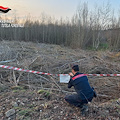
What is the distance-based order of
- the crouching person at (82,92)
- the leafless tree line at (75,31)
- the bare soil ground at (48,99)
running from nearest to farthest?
the bare soil ground at (48,99)
the crouching person at (82,92)
the leafless tree line at (75,31)

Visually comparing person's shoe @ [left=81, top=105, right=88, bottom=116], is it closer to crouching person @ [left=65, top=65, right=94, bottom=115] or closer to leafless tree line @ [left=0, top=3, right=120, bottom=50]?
crouching person @ [left=65, top=65, right=94, bottom=115]

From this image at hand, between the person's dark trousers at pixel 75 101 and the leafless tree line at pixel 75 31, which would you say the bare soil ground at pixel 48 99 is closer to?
the person's dark trousers at pixel 75 101

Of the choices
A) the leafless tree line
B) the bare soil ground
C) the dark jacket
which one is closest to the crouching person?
the dark jacket

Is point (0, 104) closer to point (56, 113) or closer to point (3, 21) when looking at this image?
point (56, 113)

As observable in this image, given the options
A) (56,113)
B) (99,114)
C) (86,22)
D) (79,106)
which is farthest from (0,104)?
(86,22)

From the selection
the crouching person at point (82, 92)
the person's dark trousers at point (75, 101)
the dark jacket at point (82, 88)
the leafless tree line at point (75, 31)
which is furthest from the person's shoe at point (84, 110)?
the leafless tree line at point (75, 31)

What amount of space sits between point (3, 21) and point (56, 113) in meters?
15.9

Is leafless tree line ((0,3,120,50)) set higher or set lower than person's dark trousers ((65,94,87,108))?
higher

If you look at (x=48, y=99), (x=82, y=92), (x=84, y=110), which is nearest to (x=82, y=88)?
(x=82, y=92)

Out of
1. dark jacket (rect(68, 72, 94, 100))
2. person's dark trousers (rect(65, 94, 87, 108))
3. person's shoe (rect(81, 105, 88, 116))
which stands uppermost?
dark jacket (rect(68, 72, 94, 100))

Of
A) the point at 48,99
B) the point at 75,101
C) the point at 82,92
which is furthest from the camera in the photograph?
the point at 48,99

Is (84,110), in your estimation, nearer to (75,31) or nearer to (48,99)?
(48,99)

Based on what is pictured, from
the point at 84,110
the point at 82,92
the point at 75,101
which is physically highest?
the point at 82,92

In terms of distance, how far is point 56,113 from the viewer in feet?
8.22
